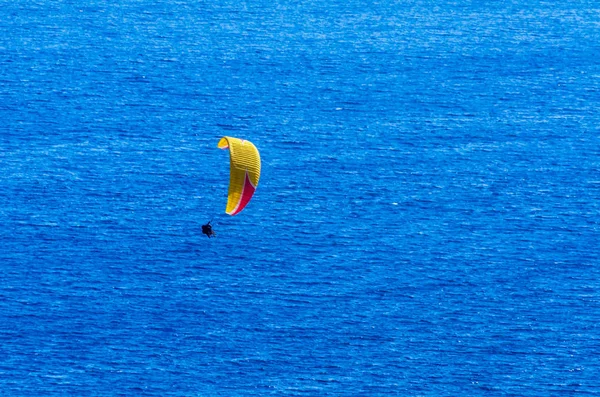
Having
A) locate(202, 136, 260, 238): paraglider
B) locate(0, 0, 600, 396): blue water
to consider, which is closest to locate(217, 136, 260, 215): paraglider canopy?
locate(202, 136, 260, 238): paraglider

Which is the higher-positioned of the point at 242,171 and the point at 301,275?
the point at 301,275

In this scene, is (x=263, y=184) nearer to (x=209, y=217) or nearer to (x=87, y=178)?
(x=209, y=217)

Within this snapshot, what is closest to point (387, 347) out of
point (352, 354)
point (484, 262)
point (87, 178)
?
point (352, 354)

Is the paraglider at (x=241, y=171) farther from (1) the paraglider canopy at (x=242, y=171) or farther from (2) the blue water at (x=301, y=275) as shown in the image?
(2) the blue water at (x=301, y=275)

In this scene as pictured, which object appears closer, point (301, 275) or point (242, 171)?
point (242, 171)

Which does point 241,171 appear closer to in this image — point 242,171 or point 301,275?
point 242,171

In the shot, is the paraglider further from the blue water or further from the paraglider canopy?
the blue water

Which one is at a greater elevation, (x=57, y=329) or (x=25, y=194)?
(x=25, y=194)

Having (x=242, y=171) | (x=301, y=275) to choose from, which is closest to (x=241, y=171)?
(x=242, y=171)
